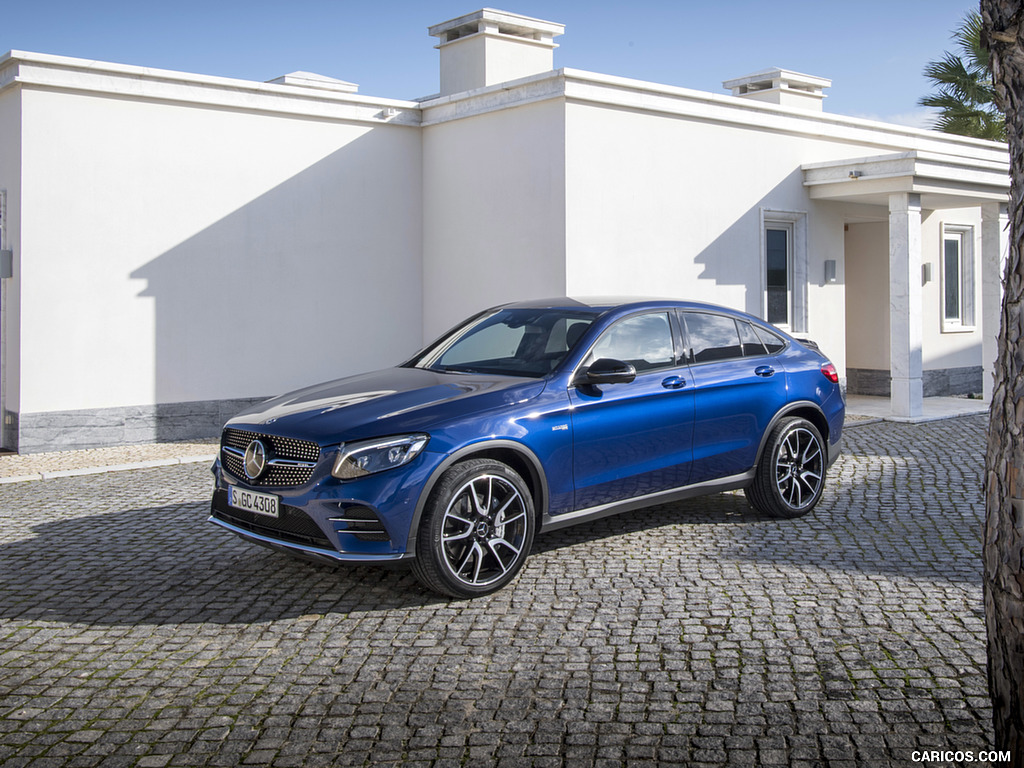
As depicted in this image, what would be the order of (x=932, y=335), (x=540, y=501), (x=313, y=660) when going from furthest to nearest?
1. (x=932, y=335)
2. (x=540, y=501)
3. (x=313, y=660)

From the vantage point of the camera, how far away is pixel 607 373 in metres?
6.29

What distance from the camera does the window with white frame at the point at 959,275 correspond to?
60.3 feet

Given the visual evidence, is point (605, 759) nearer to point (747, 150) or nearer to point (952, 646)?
point (952, 646)

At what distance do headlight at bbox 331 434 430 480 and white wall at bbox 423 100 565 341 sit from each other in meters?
7.32

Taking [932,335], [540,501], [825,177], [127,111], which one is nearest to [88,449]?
[127,111]

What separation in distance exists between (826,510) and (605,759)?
4.90 m

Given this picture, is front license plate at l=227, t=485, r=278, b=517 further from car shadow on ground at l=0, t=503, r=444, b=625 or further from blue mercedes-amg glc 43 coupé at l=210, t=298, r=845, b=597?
car shadow on ground at l=0, t=503, r=444, b=625

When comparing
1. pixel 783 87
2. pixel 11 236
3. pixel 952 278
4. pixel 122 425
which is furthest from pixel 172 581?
pixel 783 87

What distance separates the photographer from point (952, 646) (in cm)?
485

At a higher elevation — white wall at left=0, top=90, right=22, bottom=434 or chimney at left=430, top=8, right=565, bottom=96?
chimney at left=430, top=8, right=565, bottom=96

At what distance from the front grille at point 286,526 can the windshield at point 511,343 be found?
169 centimetres

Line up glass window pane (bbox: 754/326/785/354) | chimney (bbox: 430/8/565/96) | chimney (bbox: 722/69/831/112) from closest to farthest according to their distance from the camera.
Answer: glass window pane (bbox: 754/326/785/354) → chimney (bbox: 430/8/565/96) → chimney (bbox: 722/69/831/112)

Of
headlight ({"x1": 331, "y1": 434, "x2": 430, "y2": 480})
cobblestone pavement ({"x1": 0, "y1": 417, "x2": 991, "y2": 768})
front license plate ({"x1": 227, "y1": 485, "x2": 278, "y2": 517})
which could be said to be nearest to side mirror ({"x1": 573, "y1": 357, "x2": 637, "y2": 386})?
cobblestone pavement ({"x1": 0, "y1": 417, "x2": 991, "y2": 768})

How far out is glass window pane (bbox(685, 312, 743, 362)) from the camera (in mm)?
7297
